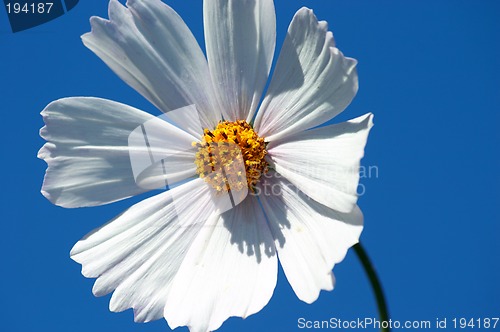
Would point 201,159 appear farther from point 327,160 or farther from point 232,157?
point 327,160

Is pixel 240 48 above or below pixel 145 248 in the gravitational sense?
above

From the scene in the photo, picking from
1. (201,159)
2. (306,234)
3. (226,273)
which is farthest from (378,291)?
(201,159)

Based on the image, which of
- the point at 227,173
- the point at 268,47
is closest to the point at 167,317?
the point at 227,173

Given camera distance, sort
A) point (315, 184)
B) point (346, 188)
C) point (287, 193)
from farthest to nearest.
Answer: point (287, 193) < point (315, 184) < point (346, 188)

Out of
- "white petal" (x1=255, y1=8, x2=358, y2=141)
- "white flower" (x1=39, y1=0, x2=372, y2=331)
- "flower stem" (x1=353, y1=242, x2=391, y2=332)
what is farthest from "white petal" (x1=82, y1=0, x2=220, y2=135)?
"flower stem" (x1=353, y1=242, x2=391, y2=332)

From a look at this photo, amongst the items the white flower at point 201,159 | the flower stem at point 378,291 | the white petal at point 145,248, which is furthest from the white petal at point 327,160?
the white petal at point 145,248

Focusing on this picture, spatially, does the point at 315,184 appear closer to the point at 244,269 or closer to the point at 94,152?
the point at 244,269
